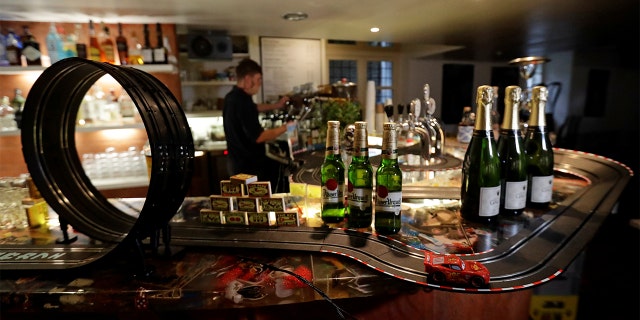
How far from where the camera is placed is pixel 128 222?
984 mm

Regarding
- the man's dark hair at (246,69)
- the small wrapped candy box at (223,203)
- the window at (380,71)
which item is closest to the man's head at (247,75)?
the man's dark hair at (246,69)

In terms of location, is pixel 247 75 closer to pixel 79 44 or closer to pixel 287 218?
pixel 79 44

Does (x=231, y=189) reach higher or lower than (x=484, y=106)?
lower

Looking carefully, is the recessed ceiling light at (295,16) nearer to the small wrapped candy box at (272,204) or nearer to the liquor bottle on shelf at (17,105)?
the small wrapped candy box at (272,204)

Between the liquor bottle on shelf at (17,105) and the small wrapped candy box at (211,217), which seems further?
the liquor bottle on shelf at (17,105)


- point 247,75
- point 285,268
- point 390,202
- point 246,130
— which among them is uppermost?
point 247,75

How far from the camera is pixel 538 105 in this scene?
1199mm

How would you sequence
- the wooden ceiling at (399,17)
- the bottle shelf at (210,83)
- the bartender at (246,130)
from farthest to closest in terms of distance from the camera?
the bottle shelf at (210,83) < the bartender at (246,130) < the wooden ceiling at (399,17)

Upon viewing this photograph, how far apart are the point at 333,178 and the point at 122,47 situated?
2.48m

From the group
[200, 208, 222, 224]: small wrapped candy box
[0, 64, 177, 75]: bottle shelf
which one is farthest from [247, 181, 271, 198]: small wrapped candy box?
[0, 64, 177, 75]: bottle shelf

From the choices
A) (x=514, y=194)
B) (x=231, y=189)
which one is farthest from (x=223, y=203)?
(x=514, y=194)

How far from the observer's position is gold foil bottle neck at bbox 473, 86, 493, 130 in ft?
3.28

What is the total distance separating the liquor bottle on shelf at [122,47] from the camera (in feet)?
8.89

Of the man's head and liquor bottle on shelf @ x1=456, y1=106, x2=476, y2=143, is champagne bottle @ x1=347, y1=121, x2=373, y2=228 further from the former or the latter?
the man's head
